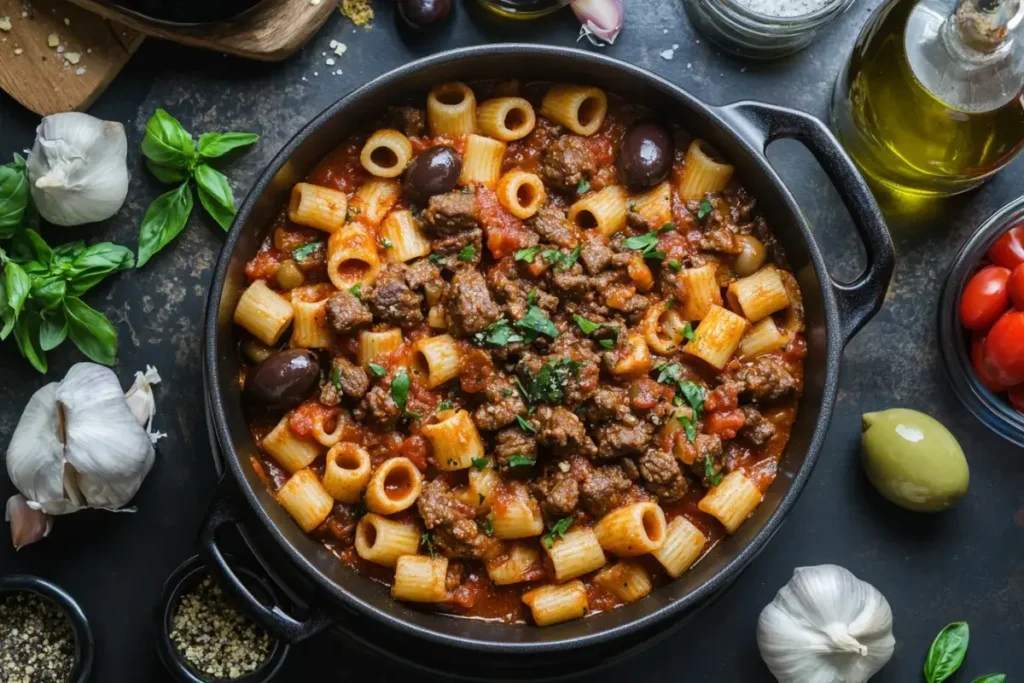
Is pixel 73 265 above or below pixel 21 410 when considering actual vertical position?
above

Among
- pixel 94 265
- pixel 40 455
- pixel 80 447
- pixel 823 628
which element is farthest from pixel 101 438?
pixel 823 628

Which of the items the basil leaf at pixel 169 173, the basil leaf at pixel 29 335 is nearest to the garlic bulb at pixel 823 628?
the basil leaf at pixel 169 173

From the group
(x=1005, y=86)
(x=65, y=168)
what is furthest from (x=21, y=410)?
(x=1005, y=86)

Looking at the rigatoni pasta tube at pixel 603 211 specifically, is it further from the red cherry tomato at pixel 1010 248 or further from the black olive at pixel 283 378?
the red cherry tomato at pixel 1010 248

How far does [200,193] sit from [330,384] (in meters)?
1.01

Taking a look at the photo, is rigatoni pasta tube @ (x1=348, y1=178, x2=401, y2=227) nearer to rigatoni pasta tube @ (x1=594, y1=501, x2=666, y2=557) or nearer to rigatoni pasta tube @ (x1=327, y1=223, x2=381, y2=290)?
rigatoni pasta tube @ (x1=327, y1=223, x2=381, y2=290)

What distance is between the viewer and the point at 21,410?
4438 mm

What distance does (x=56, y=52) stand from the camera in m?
4.34

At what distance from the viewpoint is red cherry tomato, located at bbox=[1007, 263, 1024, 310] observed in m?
4.17

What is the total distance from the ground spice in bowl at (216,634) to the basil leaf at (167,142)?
66.2 inches

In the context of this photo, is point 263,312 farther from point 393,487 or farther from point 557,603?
point 557,603

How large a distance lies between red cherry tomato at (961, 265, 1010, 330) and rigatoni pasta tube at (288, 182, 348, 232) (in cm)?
249

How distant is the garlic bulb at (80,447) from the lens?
4102mm

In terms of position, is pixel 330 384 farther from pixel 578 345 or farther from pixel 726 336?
pixel 726 336
